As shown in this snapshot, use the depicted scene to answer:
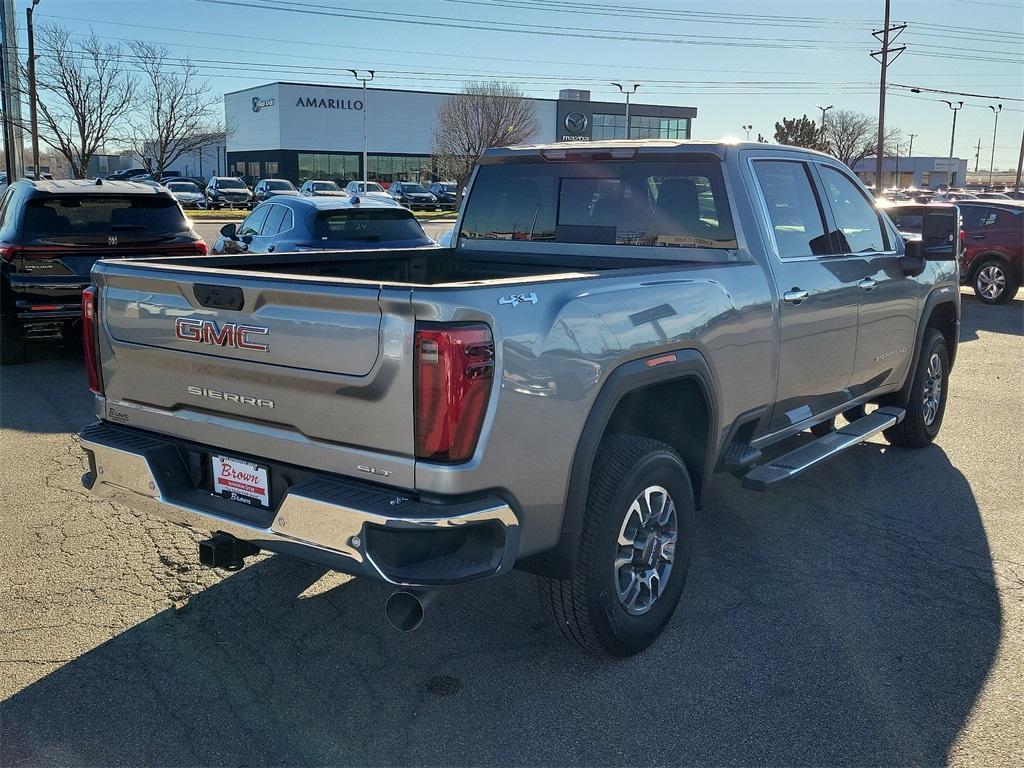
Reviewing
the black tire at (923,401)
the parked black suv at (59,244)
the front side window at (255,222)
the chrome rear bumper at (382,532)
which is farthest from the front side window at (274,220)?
the chrome rear bumper at (382,532)

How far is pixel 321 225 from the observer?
1063cm

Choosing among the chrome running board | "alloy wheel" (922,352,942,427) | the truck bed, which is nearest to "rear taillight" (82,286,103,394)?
the truck bed

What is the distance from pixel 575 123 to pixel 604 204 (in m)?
78.0

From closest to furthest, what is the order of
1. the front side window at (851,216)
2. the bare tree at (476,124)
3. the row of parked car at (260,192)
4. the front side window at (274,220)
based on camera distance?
the front side window at (851,216), the front side window at (274,220), the row of parked car at (260,192), the bare tree at (476,124)

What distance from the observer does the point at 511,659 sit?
12.3 ft

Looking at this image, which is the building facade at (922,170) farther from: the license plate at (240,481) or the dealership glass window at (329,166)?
the license plate at (240,481)

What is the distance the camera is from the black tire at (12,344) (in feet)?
30.2

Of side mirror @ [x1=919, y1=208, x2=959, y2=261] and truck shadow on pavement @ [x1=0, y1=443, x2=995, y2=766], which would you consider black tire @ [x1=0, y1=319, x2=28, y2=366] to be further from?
side mirror @ [x1=919, y1=208, x2=959, y2=261]

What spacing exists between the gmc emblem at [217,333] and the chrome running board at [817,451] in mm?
2422

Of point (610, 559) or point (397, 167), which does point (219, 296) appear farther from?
point (397, 167)

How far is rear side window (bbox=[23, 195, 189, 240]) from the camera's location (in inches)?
357

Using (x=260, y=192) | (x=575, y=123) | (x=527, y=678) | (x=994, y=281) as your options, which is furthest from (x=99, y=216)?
(x=575, y=123)

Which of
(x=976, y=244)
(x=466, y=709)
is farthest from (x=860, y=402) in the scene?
(x=976, y=244)

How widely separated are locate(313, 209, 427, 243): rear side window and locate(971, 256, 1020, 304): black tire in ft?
34.7
